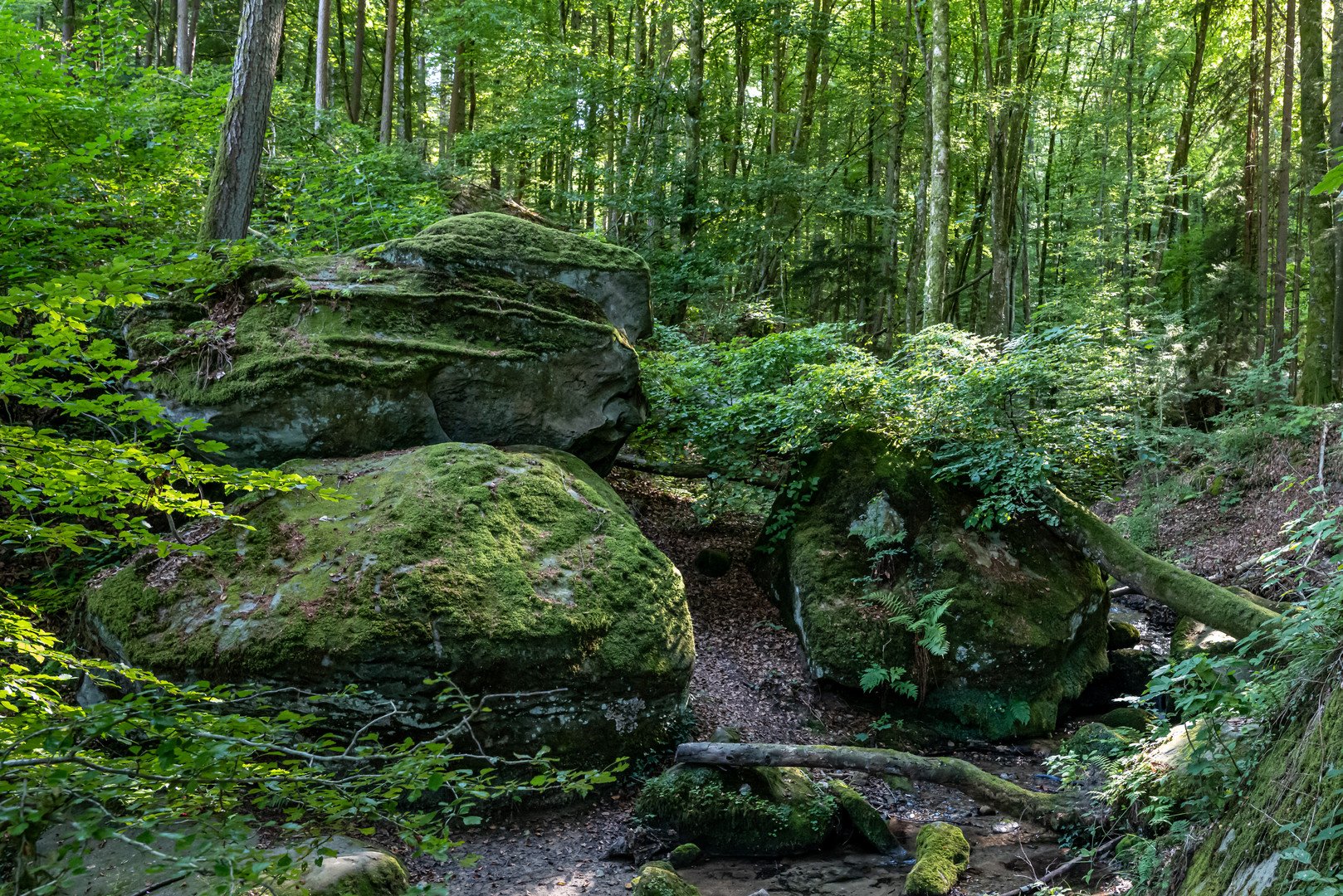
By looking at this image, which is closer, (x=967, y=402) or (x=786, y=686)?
(x=786, y=686)

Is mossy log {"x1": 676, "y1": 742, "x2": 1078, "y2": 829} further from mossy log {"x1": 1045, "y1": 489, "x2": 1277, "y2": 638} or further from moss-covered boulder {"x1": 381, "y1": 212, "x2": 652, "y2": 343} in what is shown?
moss-covered boulder {"x1": 381, "y1": 212, "x2": 652, "y2": 343}

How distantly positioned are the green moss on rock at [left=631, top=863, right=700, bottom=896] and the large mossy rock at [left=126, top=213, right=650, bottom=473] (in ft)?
15.1

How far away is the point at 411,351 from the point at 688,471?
15.0ft

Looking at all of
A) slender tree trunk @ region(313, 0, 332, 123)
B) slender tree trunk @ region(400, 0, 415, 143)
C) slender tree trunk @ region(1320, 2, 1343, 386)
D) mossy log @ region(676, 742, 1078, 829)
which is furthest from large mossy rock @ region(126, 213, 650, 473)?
slender tree trunk @ region(400, 0, 415, 143)

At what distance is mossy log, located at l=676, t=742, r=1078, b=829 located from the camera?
5.79 meters

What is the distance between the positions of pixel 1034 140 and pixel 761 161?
14.0 m

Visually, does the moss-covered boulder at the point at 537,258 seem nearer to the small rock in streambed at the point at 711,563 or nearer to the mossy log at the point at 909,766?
the small rock in streambed at the point at 711,563

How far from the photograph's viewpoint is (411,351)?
7484mm

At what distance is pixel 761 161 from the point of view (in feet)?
56.2

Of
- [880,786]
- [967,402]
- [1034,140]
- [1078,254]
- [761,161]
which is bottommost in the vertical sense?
[880,786]

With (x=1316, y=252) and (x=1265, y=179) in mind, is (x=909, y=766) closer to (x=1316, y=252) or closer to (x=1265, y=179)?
(x=1316, y=252)

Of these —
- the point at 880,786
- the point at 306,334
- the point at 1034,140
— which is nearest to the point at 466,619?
the point at 306,334

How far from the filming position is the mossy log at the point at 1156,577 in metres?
7.26

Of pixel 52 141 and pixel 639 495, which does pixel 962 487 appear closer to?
pixel 639 495
